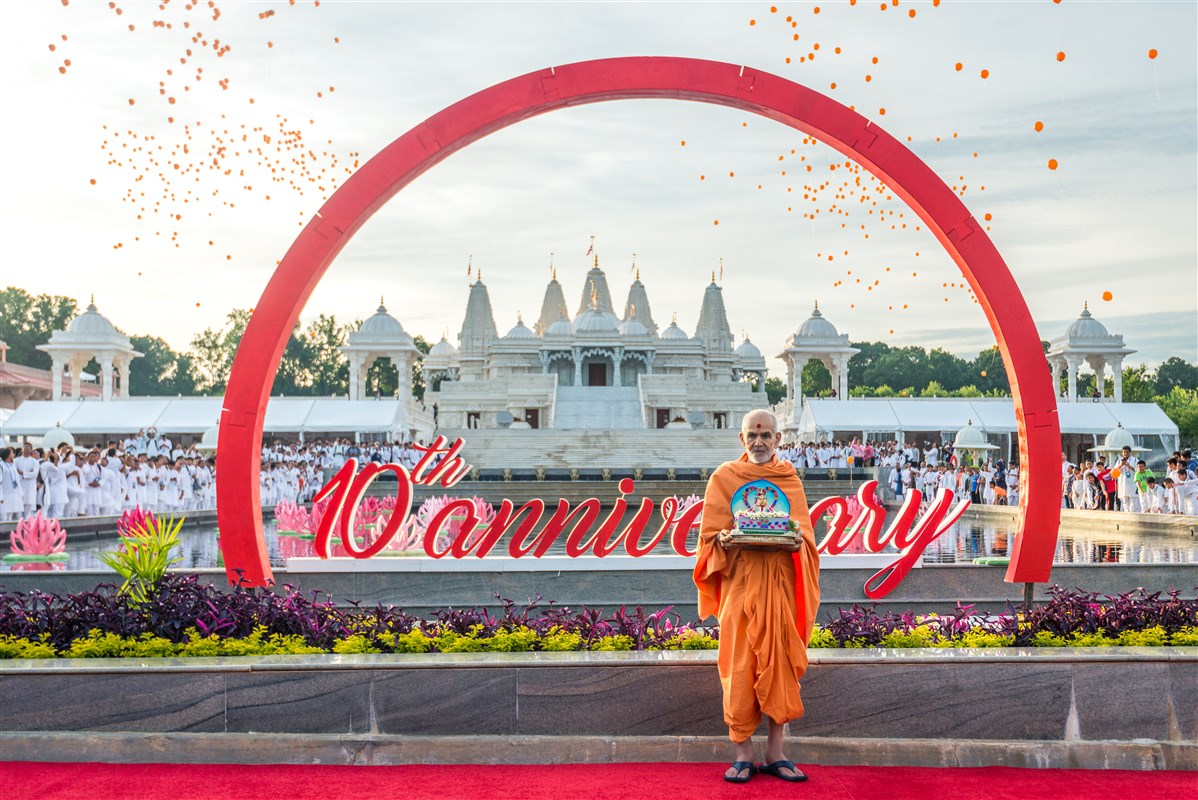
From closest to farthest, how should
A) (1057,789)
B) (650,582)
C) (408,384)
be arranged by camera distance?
1. (1057,789)
2. (650,582)
3. (408,384)

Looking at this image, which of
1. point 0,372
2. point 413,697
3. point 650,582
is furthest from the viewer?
point 0,372

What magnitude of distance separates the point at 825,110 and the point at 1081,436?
36.6m

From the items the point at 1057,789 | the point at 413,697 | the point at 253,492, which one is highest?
the point at 253,492

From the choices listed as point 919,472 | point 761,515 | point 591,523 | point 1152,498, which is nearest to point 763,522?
point 761,515

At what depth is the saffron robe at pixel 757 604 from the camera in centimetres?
487

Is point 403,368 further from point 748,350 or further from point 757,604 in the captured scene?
point 757,604

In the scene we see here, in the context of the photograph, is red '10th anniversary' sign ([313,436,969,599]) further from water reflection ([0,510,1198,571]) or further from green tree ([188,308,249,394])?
green tree ([188,308,249,394])

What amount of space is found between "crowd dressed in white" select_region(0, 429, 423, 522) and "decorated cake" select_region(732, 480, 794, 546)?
10321 mm

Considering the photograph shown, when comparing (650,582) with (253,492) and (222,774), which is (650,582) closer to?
(253,492)

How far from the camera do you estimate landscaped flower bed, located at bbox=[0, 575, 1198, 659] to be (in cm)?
591

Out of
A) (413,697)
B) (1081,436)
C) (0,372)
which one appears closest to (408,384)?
(0,372)

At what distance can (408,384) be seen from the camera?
50875 millimetres

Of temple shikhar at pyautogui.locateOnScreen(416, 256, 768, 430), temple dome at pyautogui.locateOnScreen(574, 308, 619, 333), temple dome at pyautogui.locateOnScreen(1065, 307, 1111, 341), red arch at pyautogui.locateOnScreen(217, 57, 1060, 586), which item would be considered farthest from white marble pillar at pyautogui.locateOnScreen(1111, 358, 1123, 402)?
red arch at pyautogui.locateOnScreen(217, 57, 1060, 586)

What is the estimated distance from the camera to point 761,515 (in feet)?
16.4
